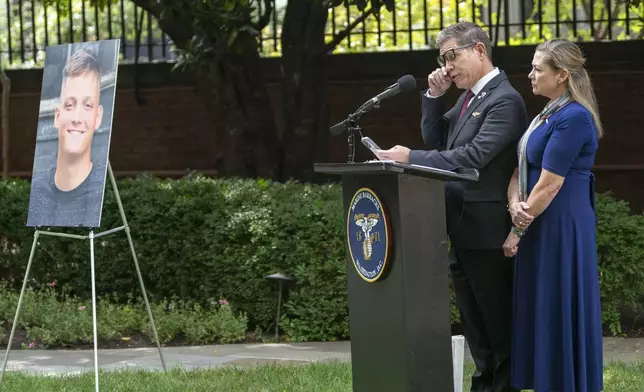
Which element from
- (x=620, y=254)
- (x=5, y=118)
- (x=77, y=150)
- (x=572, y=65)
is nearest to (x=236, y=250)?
(x=77, y=150)

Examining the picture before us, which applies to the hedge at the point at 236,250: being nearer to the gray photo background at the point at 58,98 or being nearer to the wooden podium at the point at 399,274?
the gray photo background at the point at 58,98

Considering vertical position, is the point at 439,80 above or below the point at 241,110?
below

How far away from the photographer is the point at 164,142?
46.8 ft

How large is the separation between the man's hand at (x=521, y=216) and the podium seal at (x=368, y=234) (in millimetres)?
856

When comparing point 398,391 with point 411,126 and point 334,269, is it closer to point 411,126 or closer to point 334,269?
point 334,269

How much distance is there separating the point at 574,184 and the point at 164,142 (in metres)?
9.42

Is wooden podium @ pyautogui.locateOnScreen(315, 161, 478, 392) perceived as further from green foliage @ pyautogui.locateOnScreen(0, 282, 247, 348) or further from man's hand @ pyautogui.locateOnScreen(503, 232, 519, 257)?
green foliage @ pyautogui.locateOnScreen(0, 282, 247, 348)

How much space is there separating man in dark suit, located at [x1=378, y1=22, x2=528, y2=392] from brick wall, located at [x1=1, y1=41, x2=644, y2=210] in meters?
6.42

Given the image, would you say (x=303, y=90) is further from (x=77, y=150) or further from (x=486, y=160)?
(x=486, y=160)

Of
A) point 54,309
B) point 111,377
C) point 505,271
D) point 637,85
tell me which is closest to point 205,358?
point 111,377

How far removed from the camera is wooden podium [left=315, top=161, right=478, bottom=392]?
4918mm

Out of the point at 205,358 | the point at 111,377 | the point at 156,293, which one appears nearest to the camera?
the point at 111,377

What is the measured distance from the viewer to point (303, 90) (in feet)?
39.3

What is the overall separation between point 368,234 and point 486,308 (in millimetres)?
1071
